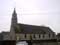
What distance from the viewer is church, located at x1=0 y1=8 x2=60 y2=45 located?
1638 millimetres

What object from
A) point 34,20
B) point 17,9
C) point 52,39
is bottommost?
point 52,39

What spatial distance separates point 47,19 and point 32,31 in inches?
13.5

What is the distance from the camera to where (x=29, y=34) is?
1686 mm

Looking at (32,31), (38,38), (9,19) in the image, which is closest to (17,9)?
(9,19)

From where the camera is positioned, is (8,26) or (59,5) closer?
(8,26)

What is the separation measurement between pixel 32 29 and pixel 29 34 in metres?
0.11

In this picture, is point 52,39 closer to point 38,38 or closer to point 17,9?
point 38,38

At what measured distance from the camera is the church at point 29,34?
5.37 feet

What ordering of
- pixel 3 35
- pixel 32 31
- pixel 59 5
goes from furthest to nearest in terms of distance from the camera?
pixel 59 5 < pixel 32 31 < pixel 3 35

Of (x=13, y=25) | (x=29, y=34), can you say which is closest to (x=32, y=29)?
(x=29, y=34)

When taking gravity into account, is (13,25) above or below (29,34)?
above

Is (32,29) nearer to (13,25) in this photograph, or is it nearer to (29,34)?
(29,34)

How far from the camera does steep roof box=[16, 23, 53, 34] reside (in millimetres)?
1686

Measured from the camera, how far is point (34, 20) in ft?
5.79
